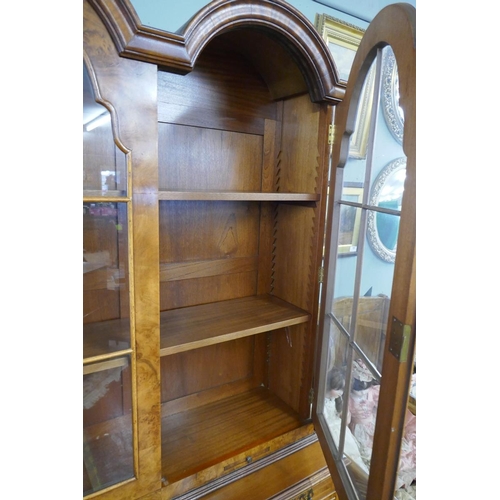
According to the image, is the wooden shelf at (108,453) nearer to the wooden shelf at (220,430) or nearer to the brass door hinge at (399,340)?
the wooden shelf at (220,430)

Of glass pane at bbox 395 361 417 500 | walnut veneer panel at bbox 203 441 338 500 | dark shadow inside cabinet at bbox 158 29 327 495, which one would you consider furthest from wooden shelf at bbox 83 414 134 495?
glass pane at bbox 395 361 417 500

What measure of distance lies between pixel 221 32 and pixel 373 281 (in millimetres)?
715

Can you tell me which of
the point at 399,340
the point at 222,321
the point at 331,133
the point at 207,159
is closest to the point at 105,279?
the point at 222,321

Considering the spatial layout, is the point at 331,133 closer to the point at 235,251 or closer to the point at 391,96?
the point at 391,96

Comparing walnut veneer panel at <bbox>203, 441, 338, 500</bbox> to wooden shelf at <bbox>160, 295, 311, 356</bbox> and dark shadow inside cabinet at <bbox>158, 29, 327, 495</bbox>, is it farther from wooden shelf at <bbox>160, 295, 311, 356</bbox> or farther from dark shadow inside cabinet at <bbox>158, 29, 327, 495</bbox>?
wooden shelf at <bbox>160, 295, 311, 356</bbox>

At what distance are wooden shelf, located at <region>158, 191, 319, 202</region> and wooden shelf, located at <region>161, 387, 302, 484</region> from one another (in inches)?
30.4

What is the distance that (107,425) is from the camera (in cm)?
84

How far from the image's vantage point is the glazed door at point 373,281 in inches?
24.5

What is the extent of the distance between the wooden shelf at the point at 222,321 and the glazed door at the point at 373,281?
0.51 feet

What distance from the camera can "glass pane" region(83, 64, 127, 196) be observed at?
27.5 inches
